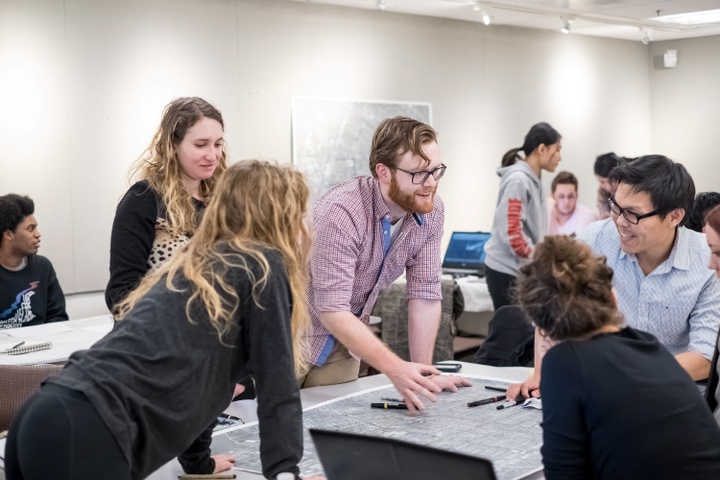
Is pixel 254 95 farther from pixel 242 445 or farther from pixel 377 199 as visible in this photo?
pixel 242 445

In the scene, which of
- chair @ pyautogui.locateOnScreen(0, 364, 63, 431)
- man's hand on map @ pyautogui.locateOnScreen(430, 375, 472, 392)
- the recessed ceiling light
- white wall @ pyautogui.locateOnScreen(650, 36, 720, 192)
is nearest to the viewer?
man's hand on map @ pyautogui.locateOnScreen(430, 375, 472, 392)

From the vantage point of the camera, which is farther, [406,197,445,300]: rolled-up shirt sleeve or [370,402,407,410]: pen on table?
[406,197,445,300]: rolled-up shirt sleeve

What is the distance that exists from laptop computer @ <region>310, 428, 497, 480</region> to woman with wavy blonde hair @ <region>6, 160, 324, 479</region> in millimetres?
80

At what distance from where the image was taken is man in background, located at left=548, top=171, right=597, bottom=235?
802cm

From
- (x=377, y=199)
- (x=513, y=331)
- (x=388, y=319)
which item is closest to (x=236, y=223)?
(x=377, y=199)

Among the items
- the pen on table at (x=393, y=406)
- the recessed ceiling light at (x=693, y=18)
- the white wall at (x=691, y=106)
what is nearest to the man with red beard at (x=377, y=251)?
the pen on table at (x=393, y=406)

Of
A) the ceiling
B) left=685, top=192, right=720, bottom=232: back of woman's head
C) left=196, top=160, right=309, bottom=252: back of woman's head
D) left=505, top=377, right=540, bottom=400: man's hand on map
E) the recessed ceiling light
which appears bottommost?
left=505, top=377, right=540, bottom=400: man's hand on map

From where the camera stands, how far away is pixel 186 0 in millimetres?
6691

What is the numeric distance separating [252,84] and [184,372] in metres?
5.56

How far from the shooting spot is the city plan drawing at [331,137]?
7.41 m

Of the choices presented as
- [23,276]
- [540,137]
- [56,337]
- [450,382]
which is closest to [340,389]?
[450,382]

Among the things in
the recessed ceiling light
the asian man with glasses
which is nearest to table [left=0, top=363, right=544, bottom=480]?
the asian man with glasses

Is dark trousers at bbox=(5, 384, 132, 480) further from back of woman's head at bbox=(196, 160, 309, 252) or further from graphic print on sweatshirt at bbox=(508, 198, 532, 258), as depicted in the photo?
graphic print on sweatshirt at bbox=(508, 198, 532, 258)

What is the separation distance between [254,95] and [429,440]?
5160 mm
